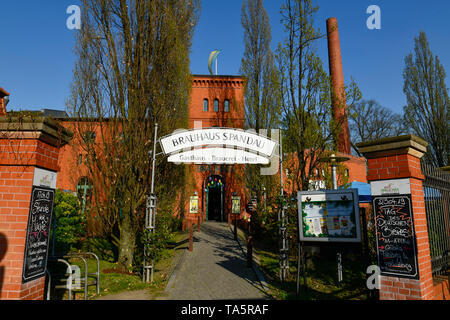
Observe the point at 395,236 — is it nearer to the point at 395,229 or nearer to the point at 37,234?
the point at 395,229

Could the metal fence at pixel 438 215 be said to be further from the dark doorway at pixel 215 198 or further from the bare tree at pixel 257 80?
the dark doorway at pixel 215 198

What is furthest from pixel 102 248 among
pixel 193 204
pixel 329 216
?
pixel 193 204

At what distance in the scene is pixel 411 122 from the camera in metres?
18.9

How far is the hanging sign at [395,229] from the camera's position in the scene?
375 centimetres

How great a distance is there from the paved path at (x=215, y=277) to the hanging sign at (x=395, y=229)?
118 inches

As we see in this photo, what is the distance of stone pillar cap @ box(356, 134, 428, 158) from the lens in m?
3.84

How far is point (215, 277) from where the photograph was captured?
7.56 meters

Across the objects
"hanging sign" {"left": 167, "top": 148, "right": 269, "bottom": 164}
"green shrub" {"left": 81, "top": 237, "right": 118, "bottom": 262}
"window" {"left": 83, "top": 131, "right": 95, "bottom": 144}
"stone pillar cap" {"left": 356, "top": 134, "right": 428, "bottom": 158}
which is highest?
"window" {"left": 83, "top": 131, "right": 95, "bottom": 144}

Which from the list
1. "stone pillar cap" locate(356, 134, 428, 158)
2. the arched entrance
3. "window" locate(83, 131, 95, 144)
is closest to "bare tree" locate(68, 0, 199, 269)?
"window" locate(83, 131, 95, 144)

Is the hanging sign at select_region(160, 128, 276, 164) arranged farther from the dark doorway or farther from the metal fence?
the dark doorway

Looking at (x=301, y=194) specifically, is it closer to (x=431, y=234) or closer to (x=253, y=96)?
(x=431, y=234)

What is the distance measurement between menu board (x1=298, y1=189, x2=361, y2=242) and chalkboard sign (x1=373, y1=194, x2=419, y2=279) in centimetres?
110

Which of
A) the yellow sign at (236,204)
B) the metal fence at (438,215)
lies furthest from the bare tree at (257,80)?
the metal fence at (438,215)
